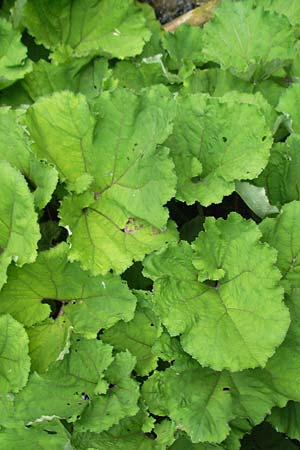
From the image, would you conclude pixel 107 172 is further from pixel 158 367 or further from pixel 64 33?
pixel 64 33

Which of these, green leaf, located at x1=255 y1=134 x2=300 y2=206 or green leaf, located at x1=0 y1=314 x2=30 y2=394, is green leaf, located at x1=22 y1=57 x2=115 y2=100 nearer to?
green leaf, located at x1=255 y1=134 x2=300 y2=206

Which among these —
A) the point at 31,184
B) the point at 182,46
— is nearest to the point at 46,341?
the point at 31,184

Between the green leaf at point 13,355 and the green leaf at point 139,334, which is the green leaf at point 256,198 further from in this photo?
the green leaf at point 13,355

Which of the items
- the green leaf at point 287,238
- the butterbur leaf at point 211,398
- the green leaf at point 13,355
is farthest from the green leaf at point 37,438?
the green leaf at point 287,238

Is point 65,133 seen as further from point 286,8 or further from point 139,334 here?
point 286,8

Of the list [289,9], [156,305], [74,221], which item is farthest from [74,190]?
[289,9]

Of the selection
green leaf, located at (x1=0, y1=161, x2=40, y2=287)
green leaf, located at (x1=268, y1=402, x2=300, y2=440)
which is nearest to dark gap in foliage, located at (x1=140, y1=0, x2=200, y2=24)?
green leaf, located at (x1=0, y1=161, x2=40, y2=287)
